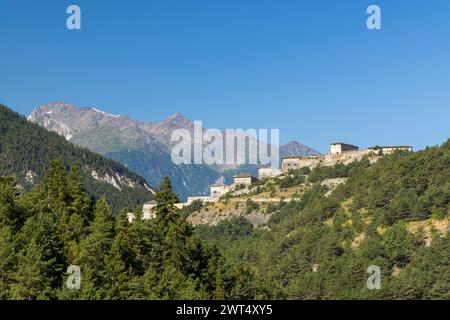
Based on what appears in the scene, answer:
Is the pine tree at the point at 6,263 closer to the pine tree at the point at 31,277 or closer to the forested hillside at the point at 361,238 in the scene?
the pine tree at the point at 31,277

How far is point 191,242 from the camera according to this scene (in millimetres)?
81938

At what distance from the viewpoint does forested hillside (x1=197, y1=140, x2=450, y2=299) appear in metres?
111

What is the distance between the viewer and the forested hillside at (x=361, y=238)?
363 feet

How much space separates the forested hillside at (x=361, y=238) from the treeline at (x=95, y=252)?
16.4 m

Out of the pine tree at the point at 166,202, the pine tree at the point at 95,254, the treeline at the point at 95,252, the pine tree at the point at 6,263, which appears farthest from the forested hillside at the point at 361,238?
the pine tree at the point at 6,263

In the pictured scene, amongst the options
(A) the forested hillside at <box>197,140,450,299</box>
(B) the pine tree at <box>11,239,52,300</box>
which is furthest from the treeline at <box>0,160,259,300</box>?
(A) the forested hillside at <box>197,140,450,299</box>

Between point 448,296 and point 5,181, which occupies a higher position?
point 5,181

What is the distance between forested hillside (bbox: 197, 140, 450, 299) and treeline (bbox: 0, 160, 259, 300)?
16359 mm

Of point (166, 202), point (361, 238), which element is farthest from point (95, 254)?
point (361, 238)

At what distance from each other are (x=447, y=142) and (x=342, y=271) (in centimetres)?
6645

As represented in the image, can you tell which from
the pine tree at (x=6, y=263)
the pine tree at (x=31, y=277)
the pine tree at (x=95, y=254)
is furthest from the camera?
the pine tree at (x=6, y=263)
